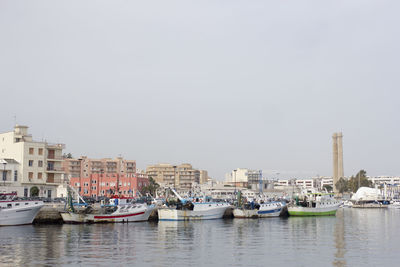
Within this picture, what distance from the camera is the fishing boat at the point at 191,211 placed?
6606cm

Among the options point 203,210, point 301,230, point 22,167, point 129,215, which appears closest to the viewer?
point 301,230

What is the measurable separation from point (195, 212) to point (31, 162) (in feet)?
99.4

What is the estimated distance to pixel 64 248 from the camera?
1428 inches

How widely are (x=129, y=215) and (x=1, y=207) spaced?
50.2ft

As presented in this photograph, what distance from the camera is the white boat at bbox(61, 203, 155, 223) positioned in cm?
5975

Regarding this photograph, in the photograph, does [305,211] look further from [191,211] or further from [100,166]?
[100,166]

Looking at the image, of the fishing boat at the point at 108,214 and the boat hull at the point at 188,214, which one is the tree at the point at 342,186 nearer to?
the boat hull at the point at 188,214

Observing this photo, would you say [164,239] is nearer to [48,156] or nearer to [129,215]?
[129,215]

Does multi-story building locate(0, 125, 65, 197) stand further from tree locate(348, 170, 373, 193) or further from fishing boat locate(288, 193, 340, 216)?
tree locate(348, 170, 373, 193)

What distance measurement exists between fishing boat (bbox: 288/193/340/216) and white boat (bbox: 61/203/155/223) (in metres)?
25.2

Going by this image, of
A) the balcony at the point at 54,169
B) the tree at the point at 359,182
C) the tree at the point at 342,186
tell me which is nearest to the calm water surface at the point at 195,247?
the balcony at the point at 54,169

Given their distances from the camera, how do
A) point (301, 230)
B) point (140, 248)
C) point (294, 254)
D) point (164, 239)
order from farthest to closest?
1. point (301, 230)
2. point (164, 239)
3. point (140, 248)
4. point (294, 254)

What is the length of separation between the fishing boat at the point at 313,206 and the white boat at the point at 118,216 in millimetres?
25198

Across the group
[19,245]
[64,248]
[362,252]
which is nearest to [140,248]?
[64,248]
